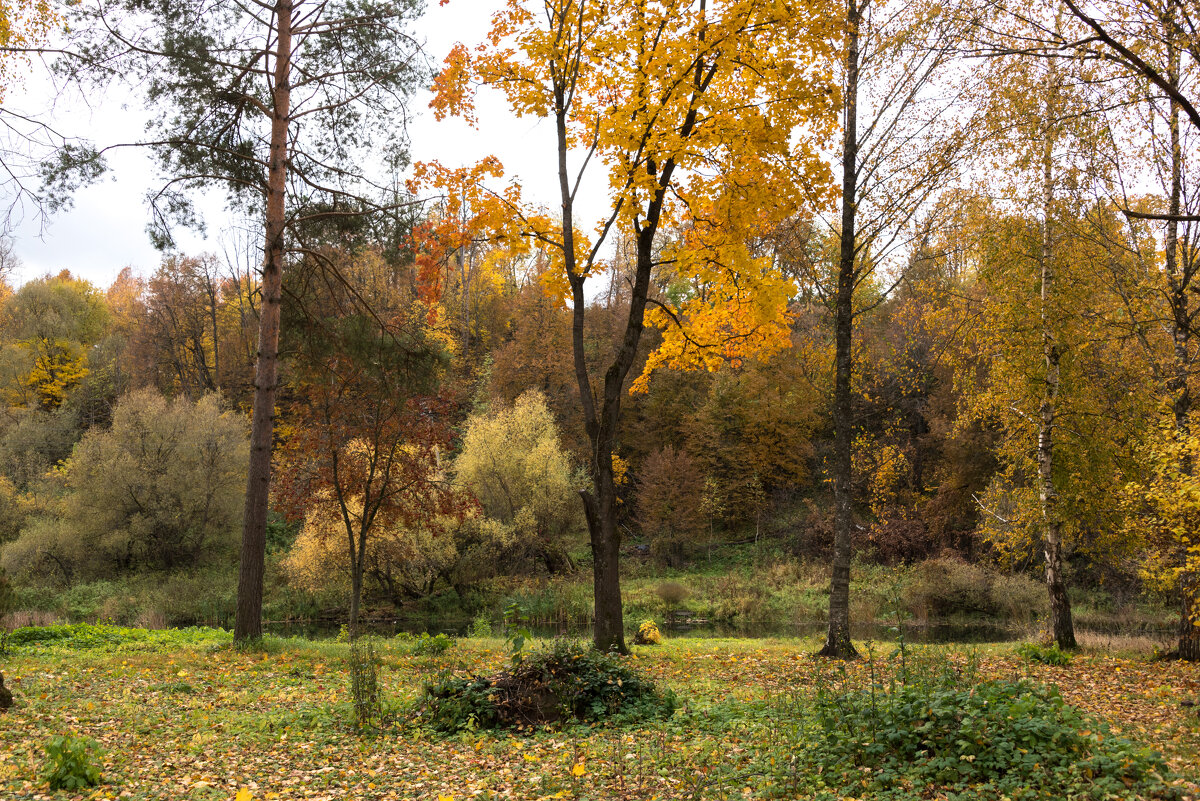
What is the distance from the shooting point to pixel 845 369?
9320 millimetres

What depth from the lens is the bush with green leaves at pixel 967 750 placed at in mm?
3393

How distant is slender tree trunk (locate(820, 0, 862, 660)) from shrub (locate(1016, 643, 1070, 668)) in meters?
2.71

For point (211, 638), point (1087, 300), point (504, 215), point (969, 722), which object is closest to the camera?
point (969, 722)

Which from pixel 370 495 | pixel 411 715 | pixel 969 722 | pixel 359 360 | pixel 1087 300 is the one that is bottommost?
pixel 411 715

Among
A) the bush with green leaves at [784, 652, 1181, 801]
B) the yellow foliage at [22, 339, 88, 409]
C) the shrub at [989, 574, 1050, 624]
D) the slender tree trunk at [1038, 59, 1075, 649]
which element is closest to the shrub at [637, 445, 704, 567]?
the shrub at [989, 574, 1050, 624]

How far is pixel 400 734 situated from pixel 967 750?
4.00 metres

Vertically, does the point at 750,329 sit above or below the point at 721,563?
above

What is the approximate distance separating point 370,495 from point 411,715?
807cm

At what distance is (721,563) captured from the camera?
29.4 metres

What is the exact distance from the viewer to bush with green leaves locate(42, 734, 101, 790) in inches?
161

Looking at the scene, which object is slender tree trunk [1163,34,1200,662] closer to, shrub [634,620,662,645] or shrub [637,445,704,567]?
shrub [634,620,662,645]

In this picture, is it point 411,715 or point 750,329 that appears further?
point 750,329

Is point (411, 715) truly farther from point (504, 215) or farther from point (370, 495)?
point (370, 495)

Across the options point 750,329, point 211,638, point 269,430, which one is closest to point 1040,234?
point 750,329
